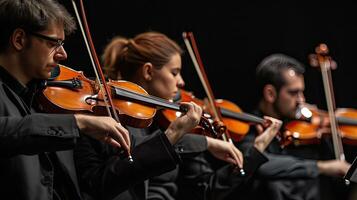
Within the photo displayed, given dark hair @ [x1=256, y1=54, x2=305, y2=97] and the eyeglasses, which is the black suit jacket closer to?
the eyeglasses

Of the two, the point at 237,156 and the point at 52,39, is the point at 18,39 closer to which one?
the point at 52,39

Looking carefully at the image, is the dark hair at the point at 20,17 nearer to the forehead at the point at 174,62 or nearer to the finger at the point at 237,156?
the forehead at the point at 174,62

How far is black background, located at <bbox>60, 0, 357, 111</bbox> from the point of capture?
3295 mm

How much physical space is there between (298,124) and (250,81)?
60 cm

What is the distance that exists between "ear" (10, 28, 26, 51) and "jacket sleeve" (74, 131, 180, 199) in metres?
0.43

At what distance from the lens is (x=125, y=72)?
8.00 feet

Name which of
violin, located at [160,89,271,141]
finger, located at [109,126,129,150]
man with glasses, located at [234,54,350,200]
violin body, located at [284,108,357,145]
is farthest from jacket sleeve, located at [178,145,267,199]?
finger, located at [109,126,129,150]

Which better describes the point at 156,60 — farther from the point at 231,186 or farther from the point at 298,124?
the point at 298,124

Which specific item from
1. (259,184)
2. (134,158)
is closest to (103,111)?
(134,158)

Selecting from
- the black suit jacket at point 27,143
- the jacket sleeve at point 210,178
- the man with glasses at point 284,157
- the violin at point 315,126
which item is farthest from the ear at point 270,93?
the black suit jacket at point 27,143

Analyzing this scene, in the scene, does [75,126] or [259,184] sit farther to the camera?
[259,184]

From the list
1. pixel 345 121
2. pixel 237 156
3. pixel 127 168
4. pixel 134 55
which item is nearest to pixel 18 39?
pixel 127 168

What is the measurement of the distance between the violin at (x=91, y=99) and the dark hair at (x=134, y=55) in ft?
1.10

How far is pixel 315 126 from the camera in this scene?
311 centimetres
